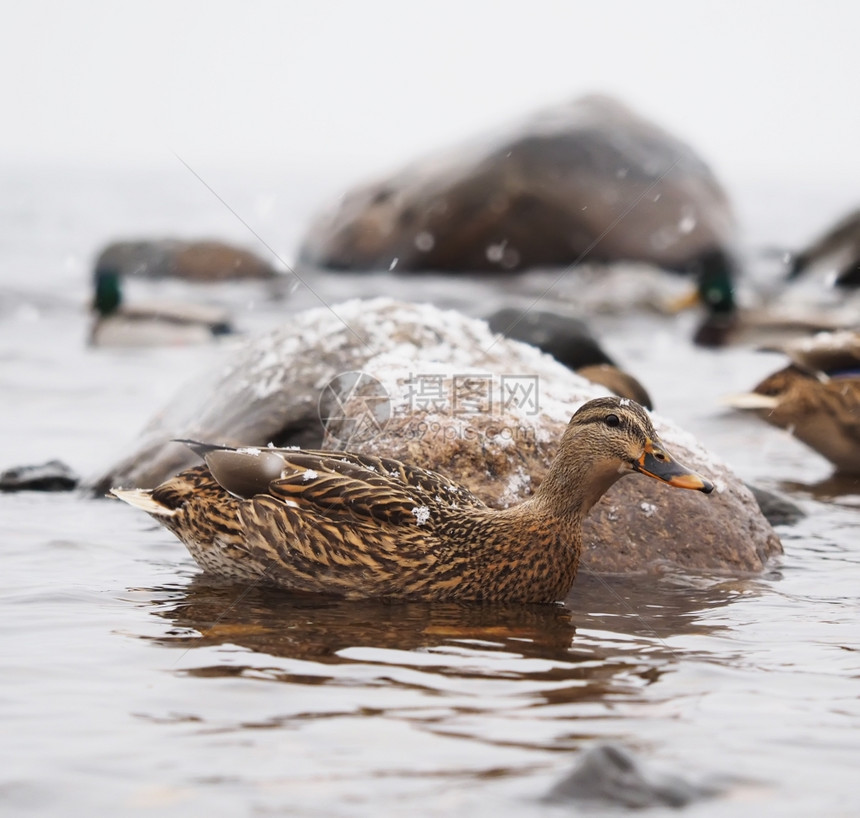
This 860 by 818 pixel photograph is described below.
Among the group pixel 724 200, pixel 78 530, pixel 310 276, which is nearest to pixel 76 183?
pixel 310 276

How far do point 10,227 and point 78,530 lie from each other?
84.2 feet

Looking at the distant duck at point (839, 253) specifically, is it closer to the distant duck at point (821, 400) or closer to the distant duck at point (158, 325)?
the distant duck at point (158, 325)

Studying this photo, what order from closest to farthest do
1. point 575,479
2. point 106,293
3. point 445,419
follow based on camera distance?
1. point 575,479
2. point 445,419
3. point 106,293

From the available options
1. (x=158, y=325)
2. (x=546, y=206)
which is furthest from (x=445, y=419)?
(x=546, y=206)

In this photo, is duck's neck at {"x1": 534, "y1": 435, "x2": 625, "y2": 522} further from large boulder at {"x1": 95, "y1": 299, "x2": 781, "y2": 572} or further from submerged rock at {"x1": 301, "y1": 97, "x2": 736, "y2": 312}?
submerged rock at {"x1": 301, "y1": 97, "x2": 736, "y2": 312}

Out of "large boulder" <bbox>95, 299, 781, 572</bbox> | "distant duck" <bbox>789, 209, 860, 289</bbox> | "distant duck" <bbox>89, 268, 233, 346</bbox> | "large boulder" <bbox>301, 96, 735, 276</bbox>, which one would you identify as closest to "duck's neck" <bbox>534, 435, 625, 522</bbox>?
"large boulder" <bbox>95, 299, 781, 572</bbox>

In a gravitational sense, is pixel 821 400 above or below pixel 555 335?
below

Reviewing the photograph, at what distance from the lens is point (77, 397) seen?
37.4 ft

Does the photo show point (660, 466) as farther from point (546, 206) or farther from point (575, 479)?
point (546, 206)

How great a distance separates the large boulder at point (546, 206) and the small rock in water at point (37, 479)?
42.0 ft

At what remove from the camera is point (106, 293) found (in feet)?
55.4

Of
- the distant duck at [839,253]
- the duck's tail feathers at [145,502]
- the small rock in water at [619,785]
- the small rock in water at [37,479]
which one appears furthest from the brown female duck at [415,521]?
the distant duck at [839,253]

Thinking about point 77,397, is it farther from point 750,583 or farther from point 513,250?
point 513,250

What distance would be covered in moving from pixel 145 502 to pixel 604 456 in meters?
1.96
